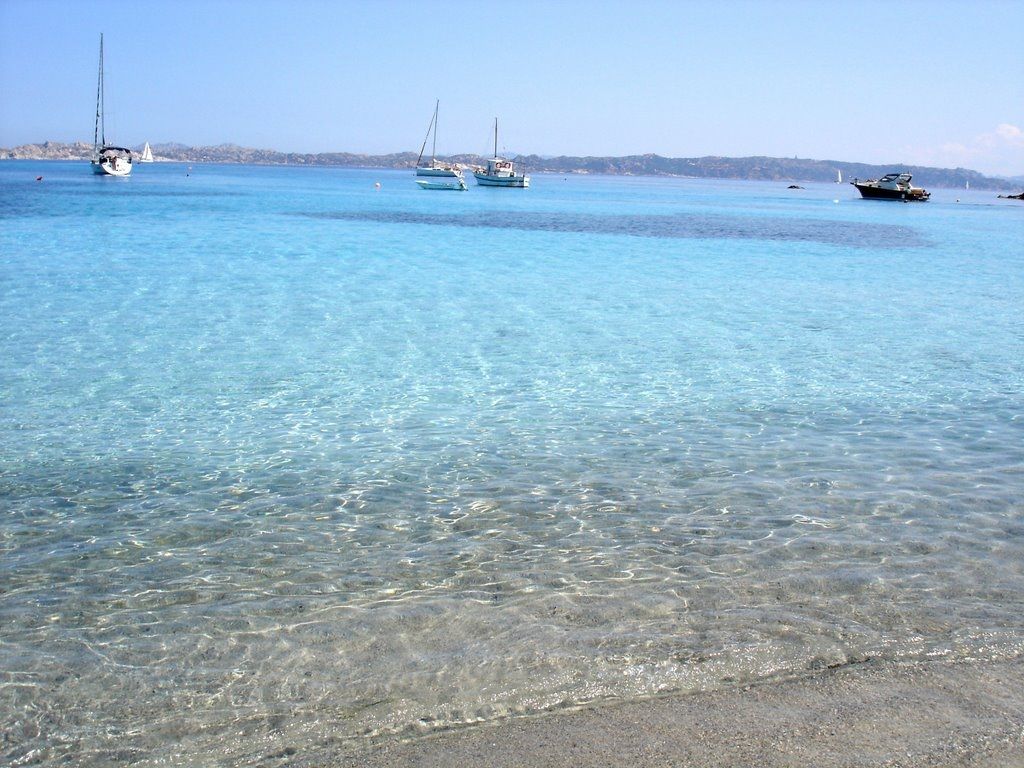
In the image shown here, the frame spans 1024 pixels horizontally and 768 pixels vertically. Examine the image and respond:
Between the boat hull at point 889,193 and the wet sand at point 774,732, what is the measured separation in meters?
90.0

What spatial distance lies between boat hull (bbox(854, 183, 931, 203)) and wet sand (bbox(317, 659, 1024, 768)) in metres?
90.0

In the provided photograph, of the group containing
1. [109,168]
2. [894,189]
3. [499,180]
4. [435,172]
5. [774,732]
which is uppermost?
[435,172]

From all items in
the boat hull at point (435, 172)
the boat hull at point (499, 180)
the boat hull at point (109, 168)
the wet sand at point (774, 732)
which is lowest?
the wet sand at point (774, 732)

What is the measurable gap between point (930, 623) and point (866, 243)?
3374 centimetres

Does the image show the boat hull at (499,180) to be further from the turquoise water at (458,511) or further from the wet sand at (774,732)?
the wet sand at (774,732)

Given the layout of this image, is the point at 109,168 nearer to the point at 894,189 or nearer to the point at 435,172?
the point at 435,172

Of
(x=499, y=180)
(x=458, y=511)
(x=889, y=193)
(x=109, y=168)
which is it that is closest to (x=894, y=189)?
(x=889, y=193)

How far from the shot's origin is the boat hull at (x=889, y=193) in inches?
3364

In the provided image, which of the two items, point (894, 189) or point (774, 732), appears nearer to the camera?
point (774, 732)

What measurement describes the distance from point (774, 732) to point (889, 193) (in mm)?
91587

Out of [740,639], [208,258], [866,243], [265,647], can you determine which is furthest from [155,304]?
[866,243]

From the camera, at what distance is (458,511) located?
22.2ft

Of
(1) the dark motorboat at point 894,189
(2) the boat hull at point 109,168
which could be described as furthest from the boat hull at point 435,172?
(1) the dark motorboat at point 894,189

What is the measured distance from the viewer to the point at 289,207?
166 ft
